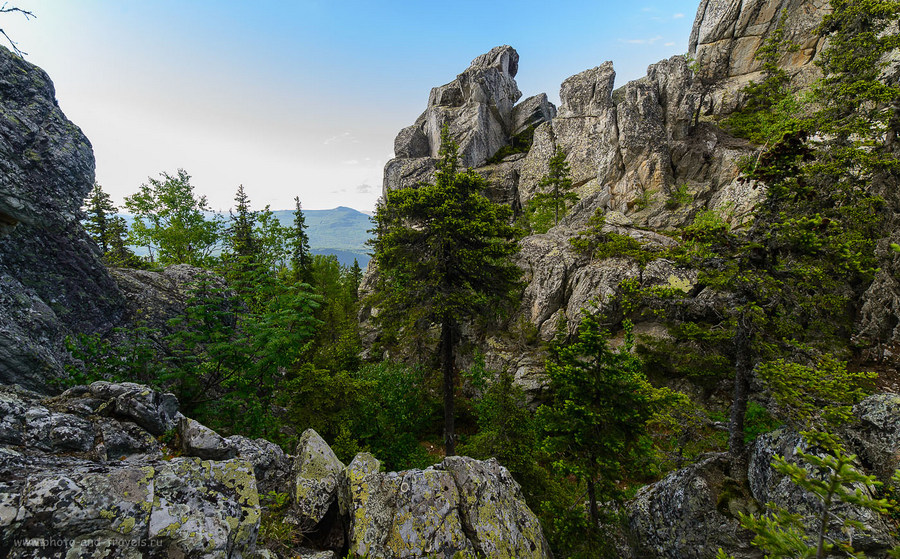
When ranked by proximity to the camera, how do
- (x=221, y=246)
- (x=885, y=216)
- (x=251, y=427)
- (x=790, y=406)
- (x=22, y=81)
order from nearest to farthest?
(x=790, y=406)
(x=22, y=81)
(x=251, y=427)
(x=885, y=216)
(x=221, y=246)

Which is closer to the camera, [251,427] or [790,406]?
[790,406]

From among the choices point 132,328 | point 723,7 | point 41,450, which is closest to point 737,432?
point 41,450

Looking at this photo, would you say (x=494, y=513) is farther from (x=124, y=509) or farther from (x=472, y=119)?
(x=472, y=119)

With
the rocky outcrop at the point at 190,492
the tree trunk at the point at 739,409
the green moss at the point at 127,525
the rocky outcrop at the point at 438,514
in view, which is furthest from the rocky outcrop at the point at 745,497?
the green moss at the point at 127,525

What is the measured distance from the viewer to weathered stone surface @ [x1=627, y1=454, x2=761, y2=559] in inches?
324

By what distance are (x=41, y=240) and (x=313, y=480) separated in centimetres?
841

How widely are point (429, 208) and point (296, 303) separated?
658 centimetres

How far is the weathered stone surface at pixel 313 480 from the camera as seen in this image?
272 inches

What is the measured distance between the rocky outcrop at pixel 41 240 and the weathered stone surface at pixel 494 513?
9029 mm

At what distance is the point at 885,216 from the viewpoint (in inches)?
599

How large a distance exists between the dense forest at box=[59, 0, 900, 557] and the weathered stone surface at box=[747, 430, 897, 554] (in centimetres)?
25

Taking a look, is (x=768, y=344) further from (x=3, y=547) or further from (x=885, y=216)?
(x=885, y=216)

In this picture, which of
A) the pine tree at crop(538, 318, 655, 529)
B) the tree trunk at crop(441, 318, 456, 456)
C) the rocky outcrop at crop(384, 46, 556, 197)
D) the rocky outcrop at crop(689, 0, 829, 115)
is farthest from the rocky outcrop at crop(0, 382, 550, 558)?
the rocky outcrop at crop(689, 0, 829, 115)

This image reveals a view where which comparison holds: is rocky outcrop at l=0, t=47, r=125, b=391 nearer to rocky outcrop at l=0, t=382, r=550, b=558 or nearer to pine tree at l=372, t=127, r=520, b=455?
rocky outcrop at l=0, t=382, r=550, b=558
